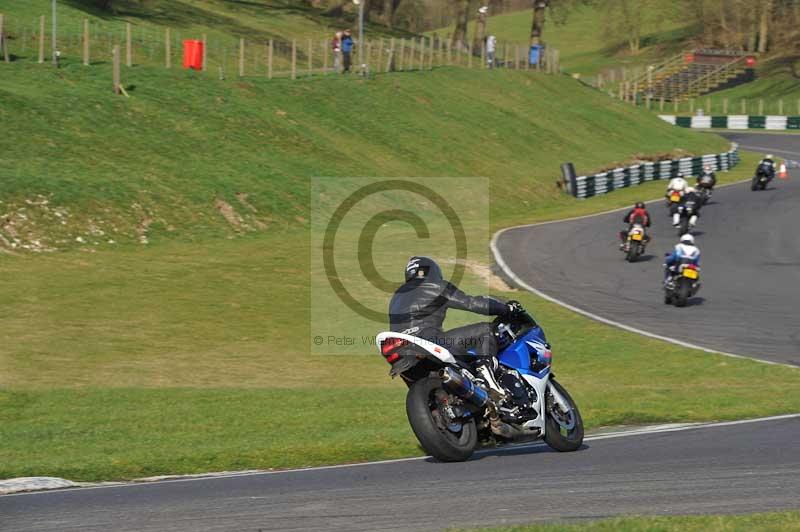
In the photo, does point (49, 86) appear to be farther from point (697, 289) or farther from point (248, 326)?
point (697, 289)

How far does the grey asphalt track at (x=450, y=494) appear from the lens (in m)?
7.23

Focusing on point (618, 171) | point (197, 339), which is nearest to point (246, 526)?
point (197, 339)

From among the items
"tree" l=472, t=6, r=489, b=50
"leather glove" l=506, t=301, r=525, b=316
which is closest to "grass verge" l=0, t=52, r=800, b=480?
"leather glove" l=506, t=301, r=525, b=316

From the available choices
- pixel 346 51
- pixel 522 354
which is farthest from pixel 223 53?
pixel 522 354

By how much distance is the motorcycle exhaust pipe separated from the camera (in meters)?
9.18

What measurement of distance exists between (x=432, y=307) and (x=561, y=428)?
5.81 feet

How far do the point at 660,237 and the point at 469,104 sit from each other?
77.4 feet

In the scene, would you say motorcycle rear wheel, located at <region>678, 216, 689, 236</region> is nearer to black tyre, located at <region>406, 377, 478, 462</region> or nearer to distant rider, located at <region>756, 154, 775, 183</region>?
distant rider, located at <region>756, 154, 775, 183</region>

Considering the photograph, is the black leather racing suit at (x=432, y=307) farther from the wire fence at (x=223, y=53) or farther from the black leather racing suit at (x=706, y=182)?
the wire fence at (x=223, y=53)

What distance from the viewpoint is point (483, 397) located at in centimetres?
949

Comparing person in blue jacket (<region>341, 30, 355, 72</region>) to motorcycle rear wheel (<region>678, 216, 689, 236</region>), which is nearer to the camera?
motorcycle rear wheel (<region>678, 216, 689, 236</region>)

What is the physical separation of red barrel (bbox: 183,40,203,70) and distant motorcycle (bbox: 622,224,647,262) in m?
22.6

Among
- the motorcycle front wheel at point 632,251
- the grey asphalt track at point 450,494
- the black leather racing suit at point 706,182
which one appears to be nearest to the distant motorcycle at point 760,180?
the black leather racing suit at point 706,182

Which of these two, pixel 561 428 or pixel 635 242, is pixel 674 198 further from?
pixel 561 428
